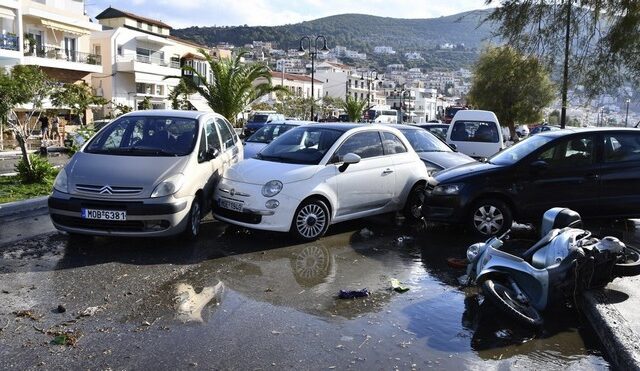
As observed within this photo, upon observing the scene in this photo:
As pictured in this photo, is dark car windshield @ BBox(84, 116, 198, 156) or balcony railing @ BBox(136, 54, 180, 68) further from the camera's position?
balcony railing @ BBox(136, 54, 180, 68)

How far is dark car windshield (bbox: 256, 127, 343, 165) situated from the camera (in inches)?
326

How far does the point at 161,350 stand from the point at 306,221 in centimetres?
374

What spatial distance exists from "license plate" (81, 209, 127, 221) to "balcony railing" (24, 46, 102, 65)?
32512mm

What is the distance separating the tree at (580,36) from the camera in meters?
9.95

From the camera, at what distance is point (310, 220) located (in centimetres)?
788

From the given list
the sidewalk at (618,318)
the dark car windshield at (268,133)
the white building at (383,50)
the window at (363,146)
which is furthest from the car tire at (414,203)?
the white building at (383,50)

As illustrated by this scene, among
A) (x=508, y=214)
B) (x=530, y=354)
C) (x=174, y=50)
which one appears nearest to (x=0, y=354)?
(x=530, y=354)

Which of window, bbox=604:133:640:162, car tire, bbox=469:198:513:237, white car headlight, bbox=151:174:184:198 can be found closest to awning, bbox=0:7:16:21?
white car headlight, bbox=151:174:184:198

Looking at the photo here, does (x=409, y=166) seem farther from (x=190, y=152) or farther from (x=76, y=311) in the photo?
(x=76, y=311)

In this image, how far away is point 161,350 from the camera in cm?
432

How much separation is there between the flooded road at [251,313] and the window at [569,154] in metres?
2.06

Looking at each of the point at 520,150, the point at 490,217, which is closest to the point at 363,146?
the point at 490,217

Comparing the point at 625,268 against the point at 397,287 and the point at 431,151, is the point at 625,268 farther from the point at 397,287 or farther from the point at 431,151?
the point at 431,151

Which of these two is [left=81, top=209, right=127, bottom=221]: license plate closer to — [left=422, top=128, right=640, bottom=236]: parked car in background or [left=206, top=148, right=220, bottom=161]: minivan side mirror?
[left=206, top=148, right=220, bottom=161]: minivan side mirror
